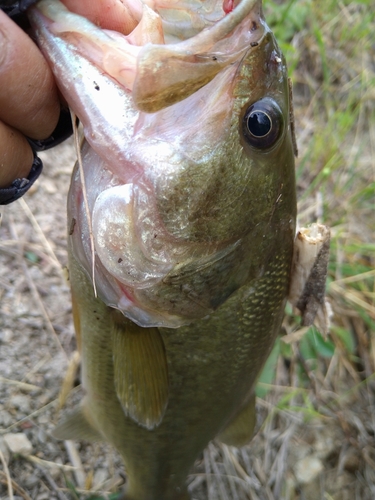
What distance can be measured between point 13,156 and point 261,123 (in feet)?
2.01

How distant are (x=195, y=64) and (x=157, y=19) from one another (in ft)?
0.47

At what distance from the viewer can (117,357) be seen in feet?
5.00

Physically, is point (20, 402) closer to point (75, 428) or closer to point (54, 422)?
point (54, 422)

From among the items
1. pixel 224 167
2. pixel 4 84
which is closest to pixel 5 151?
pixel 4 84

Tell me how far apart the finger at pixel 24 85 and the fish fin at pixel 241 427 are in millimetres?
1257

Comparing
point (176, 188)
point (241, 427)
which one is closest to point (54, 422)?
point (241, 427)

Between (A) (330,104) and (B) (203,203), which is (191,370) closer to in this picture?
(B) (203,203)

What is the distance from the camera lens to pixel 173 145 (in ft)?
3.74

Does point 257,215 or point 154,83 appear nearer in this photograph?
point 154,83

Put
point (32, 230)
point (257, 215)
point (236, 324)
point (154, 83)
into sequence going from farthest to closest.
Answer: point (32, 230), point (236, 324), point (257, 215), point (154, 83)

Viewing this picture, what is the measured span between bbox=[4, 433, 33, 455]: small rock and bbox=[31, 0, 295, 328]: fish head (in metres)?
1.12

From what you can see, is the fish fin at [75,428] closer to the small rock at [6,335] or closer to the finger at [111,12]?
the small rock at [6,335]

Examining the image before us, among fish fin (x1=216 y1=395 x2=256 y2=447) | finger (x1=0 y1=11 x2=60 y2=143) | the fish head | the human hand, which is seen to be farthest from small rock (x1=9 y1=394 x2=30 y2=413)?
finger (x1=0 y1=11 x2=60 y2=143)

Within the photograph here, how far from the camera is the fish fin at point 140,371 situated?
4.77ft
